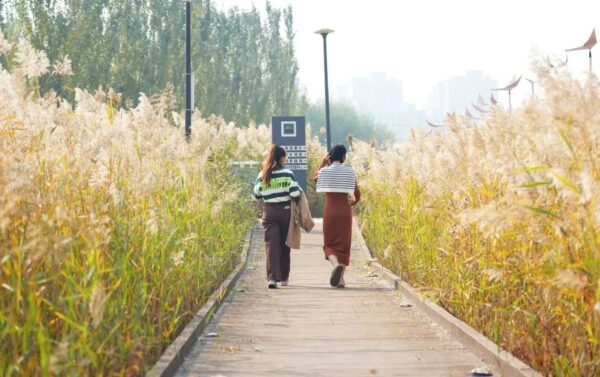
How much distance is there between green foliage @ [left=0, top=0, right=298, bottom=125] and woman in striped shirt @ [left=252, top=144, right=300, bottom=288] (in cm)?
1673

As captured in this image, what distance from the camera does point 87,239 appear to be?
639 centimetres

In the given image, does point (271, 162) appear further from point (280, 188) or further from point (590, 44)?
point (590, 44)

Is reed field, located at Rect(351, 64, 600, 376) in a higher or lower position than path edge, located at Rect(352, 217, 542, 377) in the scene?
higher

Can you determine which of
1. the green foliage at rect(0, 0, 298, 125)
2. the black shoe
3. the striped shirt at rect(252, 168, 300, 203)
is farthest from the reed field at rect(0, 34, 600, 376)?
the green foliage at rect(0, 0, 298, 125)

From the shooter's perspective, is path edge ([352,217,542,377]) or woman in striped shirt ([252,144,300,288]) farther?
woman in striped shirt ([252,144,300,288])

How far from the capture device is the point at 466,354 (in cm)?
800

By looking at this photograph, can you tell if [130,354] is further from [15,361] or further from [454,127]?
[454,127]

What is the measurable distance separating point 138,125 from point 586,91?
5.84 meters

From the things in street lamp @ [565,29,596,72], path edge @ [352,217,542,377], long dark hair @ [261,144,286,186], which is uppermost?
street lamp @ [565,29,596,72]

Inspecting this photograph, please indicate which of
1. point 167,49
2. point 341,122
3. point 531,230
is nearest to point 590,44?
point 531,230

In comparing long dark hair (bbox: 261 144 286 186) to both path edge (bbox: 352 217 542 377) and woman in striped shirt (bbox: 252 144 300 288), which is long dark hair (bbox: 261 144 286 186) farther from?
path edge (bbox: 352 217 542 377)

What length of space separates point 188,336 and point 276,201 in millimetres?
5034

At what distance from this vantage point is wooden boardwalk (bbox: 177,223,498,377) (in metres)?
7.48

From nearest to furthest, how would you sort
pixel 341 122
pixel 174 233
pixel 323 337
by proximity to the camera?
pixel 174 233, pixel 323 337, pixel 341 122
